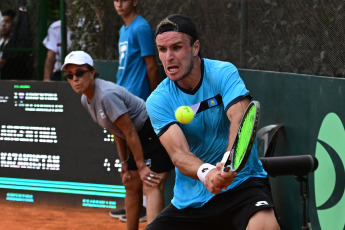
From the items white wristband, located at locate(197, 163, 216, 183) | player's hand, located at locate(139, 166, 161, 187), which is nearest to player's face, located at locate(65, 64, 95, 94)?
player's hand, located at locate(139, 166, 161, 187)

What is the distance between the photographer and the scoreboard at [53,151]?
8180 millimetres

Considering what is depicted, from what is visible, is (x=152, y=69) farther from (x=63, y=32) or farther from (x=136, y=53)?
(x=63, y=32)

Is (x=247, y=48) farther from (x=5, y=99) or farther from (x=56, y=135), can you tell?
(x=5, y=99)

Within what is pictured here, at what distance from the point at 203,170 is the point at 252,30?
9.82 feet

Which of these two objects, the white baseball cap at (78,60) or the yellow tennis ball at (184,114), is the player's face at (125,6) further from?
the yellow tennis ball at (184,114)

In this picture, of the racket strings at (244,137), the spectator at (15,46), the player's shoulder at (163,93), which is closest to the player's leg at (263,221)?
the racket strings at (244,137)

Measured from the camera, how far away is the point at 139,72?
7.46m

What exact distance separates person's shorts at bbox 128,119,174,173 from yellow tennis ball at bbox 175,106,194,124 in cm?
214

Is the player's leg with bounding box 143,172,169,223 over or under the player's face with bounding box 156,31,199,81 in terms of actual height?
under

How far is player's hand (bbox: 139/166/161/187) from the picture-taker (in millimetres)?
6086

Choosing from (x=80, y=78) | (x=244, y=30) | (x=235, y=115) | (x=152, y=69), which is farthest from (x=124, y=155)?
(x=235, y=115)

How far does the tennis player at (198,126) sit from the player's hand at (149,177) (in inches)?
68.2

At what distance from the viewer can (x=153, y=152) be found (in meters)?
6.31

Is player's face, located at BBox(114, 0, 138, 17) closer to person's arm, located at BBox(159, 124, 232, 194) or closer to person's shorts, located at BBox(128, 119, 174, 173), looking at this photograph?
person's shorts, located at BBox(128, 119, 174, 173)
